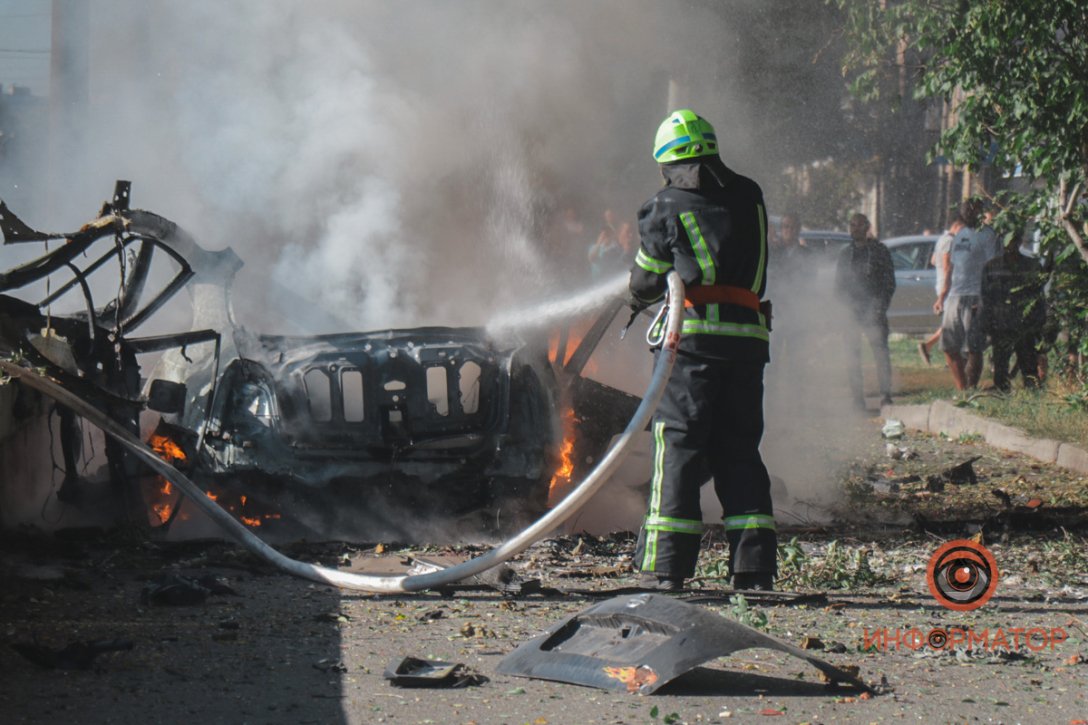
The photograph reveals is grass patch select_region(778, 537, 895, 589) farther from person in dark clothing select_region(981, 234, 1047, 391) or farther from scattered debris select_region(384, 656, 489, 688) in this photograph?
person in dark clothing select_region(981, 234, 1047, 391)

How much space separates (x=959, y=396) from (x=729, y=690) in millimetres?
8559

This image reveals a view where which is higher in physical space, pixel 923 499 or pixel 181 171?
pixel 181 171

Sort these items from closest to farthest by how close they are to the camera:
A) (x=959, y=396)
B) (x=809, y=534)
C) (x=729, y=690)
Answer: (x=729, y=690)
(x=809, y=534)
(x=959, y=396)

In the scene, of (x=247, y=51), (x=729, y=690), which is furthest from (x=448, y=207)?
Result: (x=729, y=690)

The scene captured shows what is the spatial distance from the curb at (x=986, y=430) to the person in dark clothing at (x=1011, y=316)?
740 mm

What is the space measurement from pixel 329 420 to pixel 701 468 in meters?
1.77

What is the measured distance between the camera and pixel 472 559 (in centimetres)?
499

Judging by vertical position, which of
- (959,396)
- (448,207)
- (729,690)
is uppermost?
(448,207)

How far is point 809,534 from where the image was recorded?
6.44 m

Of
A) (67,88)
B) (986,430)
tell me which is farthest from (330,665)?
(67,88)

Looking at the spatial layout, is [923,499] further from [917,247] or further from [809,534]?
[917,247]

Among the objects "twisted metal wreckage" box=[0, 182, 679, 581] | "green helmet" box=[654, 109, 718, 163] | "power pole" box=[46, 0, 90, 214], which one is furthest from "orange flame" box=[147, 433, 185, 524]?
"power pole" box=[46, 0, 90, 214]

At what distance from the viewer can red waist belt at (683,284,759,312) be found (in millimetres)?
5137

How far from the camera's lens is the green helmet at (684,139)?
521cm
